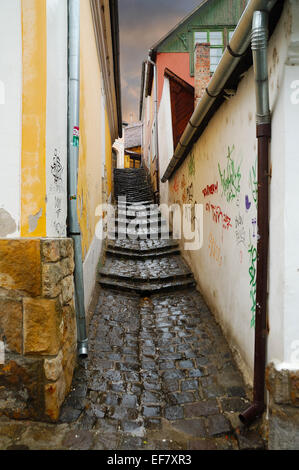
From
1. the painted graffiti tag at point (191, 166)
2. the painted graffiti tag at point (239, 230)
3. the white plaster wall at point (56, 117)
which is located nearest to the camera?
the white plaster wall at point (56, 117)

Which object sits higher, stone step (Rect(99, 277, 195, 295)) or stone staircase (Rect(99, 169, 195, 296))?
stone staircase (Rect(99, 169, 195, 296))

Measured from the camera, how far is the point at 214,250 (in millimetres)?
3873

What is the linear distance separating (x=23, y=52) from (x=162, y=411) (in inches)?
121

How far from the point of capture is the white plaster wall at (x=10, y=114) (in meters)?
2.13

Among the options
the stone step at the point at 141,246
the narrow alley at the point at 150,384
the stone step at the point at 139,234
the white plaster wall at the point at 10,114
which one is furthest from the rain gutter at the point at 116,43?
the narrow alley at the point at 150,384

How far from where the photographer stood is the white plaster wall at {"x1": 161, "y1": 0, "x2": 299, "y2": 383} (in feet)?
6.24

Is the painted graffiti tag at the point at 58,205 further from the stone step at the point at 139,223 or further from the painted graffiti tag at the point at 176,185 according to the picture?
the stone step at the point at 139,223

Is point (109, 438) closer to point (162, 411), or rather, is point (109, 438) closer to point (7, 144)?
point (162, 411)

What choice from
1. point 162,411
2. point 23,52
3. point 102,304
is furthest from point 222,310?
point 23,52

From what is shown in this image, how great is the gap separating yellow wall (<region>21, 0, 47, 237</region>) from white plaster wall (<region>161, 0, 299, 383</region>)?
1726 mm

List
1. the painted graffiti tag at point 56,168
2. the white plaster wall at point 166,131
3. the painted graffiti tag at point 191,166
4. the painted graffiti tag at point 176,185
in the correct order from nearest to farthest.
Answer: the painted graffiti tag at point 56,168, the painted graffiti tag at point 191,166, the painted graffiti tag at point 176,185, the white plaster wall at point 166,131

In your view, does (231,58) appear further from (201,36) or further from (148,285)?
(201,36)

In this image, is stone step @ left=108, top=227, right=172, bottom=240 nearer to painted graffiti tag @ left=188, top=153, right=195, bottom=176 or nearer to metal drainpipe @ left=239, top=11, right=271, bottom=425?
painted graffiti tag @ left=188, top=153, right=195, bottom=176

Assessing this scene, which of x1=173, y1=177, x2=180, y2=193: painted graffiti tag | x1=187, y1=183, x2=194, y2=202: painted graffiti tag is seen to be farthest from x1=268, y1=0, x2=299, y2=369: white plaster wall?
x1=173, y1=177, x2=180, y2=193: painted graffiti tag
